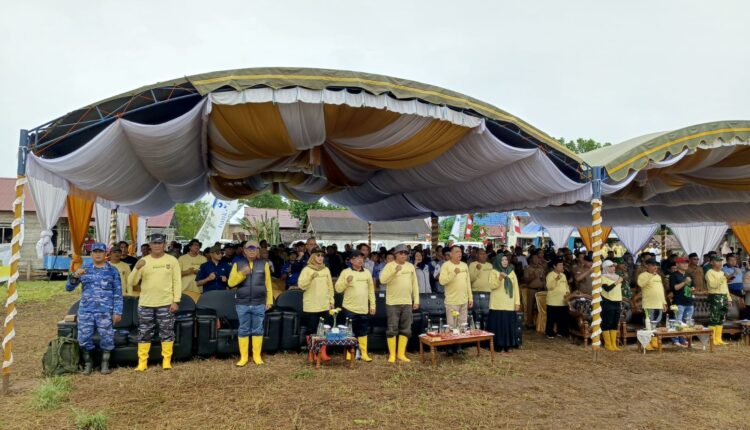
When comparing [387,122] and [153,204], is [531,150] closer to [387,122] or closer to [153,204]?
[387,122]

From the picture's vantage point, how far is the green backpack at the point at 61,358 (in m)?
5.69

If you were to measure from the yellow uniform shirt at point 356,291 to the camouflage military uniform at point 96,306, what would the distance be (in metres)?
2.85

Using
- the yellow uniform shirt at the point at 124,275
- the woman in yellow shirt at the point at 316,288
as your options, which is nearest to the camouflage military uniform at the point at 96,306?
the yellow uniform shirt at the point at 124,275

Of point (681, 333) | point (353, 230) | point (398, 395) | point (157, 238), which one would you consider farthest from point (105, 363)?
point (353, 230)

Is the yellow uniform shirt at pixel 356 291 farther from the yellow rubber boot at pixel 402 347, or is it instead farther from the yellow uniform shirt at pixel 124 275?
the yellow uniform shirt at pixel 124 275

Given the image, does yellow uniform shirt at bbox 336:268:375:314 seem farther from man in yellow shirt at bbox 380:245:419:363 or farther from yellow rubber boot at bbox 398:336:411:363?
yellow rubber boot at bbox 398:336:411:363

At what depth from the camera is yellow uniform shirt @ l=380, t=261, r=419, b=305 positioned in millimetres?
6574

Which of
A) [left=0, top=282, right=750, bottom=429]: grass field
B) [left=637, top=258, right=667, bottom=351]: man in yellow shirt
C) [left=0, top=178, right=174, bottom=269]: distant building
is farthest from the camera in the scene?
[left=0, top=178, right=174, bottom=269]: distant building

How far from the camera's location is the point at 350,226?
34469 millimetres

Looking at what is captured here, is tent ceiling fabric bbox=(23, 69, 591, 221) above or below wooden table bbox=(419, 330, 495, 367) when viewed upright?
above

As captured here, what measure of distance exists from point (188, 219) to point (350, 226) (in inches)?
494

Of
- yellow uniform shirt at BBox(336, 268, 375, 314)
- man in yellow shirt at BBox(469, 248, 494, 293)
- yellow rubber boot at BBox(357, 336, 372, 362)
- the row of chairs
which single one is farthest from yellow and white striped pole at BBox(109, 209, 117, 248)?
man in yellow shirt at BBox(469, 248, 494, 293)

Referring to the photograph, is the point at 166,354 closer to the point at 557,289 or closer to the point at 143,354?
the point at 143,354

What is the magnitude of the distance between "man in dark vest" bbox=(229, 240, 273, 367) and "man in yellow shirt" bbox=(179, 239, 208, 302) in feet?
4.88
